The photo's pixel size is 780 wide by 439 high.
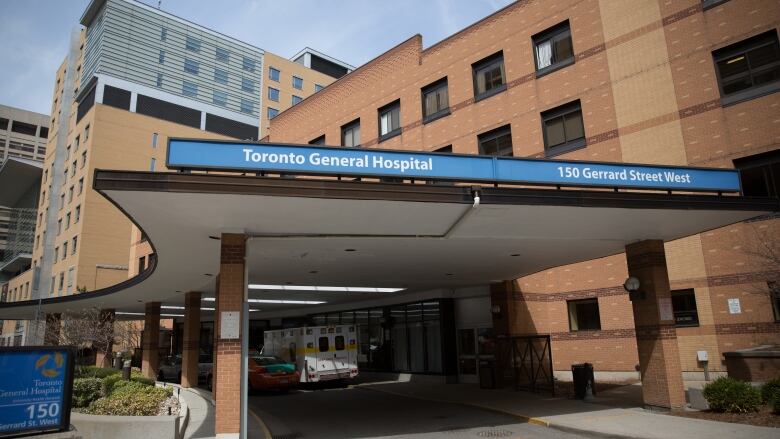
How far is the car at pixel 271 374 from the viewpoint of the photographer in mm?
21922

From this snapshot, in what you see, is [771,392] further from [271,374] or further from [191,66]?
[191,66]

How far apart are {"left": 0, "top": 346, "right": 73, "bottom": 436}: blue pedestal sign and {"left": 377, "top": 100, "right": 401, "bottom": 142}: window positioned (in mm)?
22652

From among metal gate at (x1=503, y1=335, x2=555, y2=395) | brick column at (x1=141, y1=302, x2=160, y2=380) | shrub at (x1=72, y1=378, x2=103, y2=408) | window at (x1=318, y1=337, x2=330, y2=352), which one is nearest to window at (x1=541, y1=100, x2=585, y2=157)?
metal gate at (x1=503, y1=335, x2=555, y2=395)

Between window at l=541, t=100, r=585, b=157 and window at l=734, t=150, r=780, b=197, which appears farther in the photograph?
window at l=541, t=100, r=585, b=157

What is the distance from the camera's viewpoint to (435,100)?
28.0 m

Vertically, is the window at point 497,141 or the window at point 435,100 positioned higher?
the window at point 435,100

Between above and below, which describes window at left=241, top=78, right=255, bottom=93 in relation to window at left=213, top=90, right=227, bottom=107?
above

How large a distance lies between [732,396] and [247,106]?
7031 centimetres

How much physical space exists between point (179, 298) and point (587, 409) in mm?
19727

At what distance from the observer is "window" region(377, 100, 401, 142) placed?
2956 centimetres

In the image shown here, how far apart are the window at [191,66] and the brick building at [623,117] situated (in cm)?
4865

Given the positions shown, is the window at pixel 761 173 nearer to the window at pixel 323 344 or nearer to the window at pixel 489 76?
the window at pixel 489 76

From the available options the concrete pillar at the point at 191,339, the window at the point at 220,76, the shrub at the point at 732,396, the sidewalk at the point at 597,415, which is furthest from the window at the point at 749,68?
the window at the point at 220,76

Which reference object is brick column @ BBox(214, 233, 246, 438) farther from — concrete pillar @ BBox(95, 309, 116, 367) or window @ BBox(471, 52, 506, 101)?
concrete pillar @ BBox(95, 309, 116, 367)
